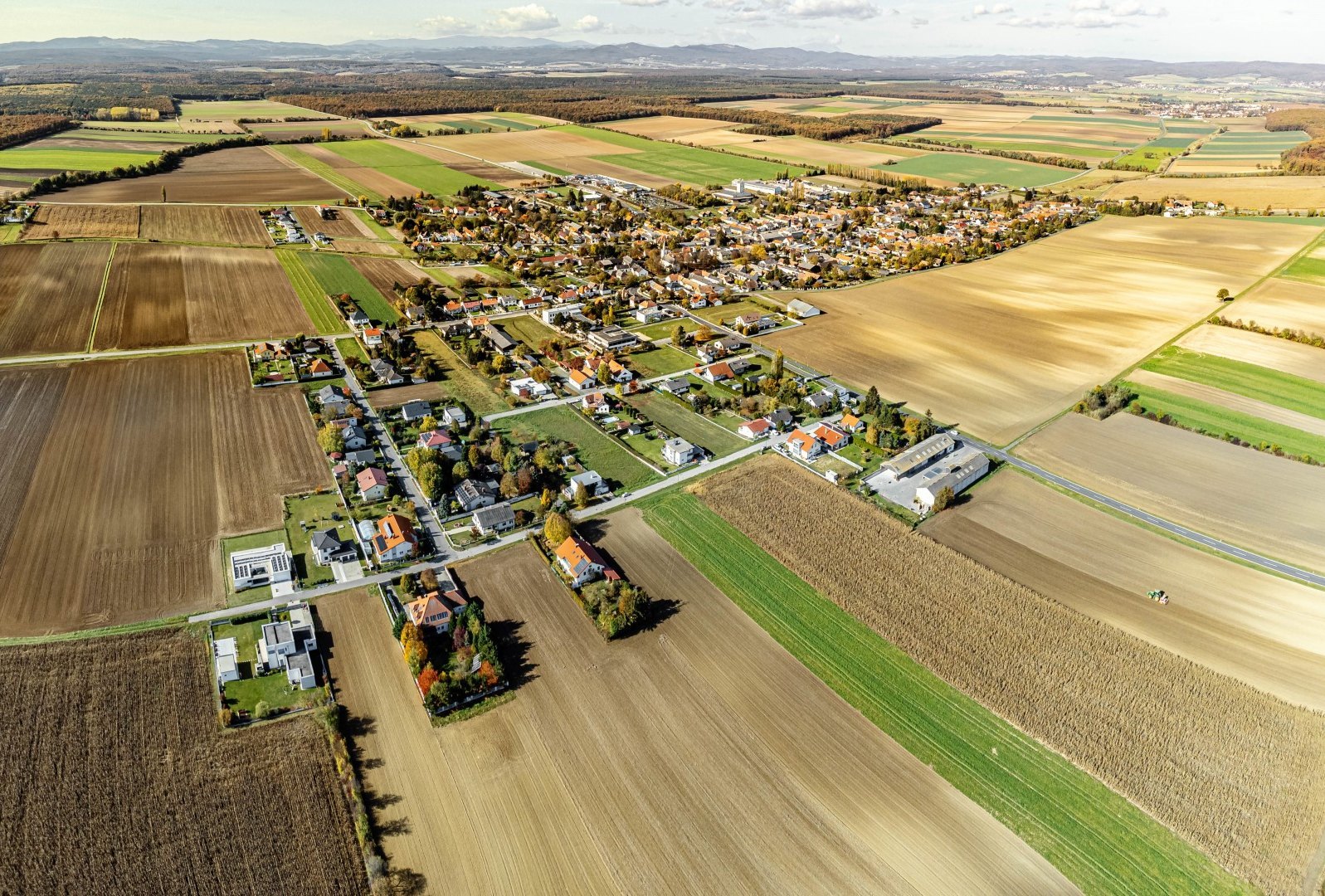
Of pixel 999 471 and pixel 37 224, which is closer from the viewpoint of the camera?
pixel 999 471

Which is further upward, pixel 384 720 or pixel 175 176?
pixel 175 176

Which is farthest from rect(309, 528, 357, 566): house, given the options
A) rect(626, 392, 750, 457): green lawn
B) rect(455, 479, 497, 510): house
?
rect(626, 392, 750, 457): green lawn

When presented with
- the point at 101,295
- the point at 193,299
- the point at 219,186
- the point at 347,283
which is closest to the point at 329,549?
the point at 193,299

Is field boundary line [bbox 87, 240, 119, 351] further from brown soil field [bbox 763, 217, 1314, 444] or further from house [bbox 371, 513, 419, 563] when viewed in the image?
brown soil field [bbox 763, 217, 1314, 444]

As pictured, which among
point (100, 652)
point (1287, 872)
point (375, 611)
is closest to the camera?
point (1287, 872)

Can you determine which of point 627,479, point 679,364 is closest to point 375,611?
point 627,479

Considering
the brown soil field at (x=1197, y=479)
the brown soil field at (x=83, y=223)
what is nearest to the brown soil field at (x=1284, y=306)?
the brown soil field at (x=1197, y=479)

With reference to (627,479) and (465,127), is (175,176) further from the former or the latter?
(627,479)
